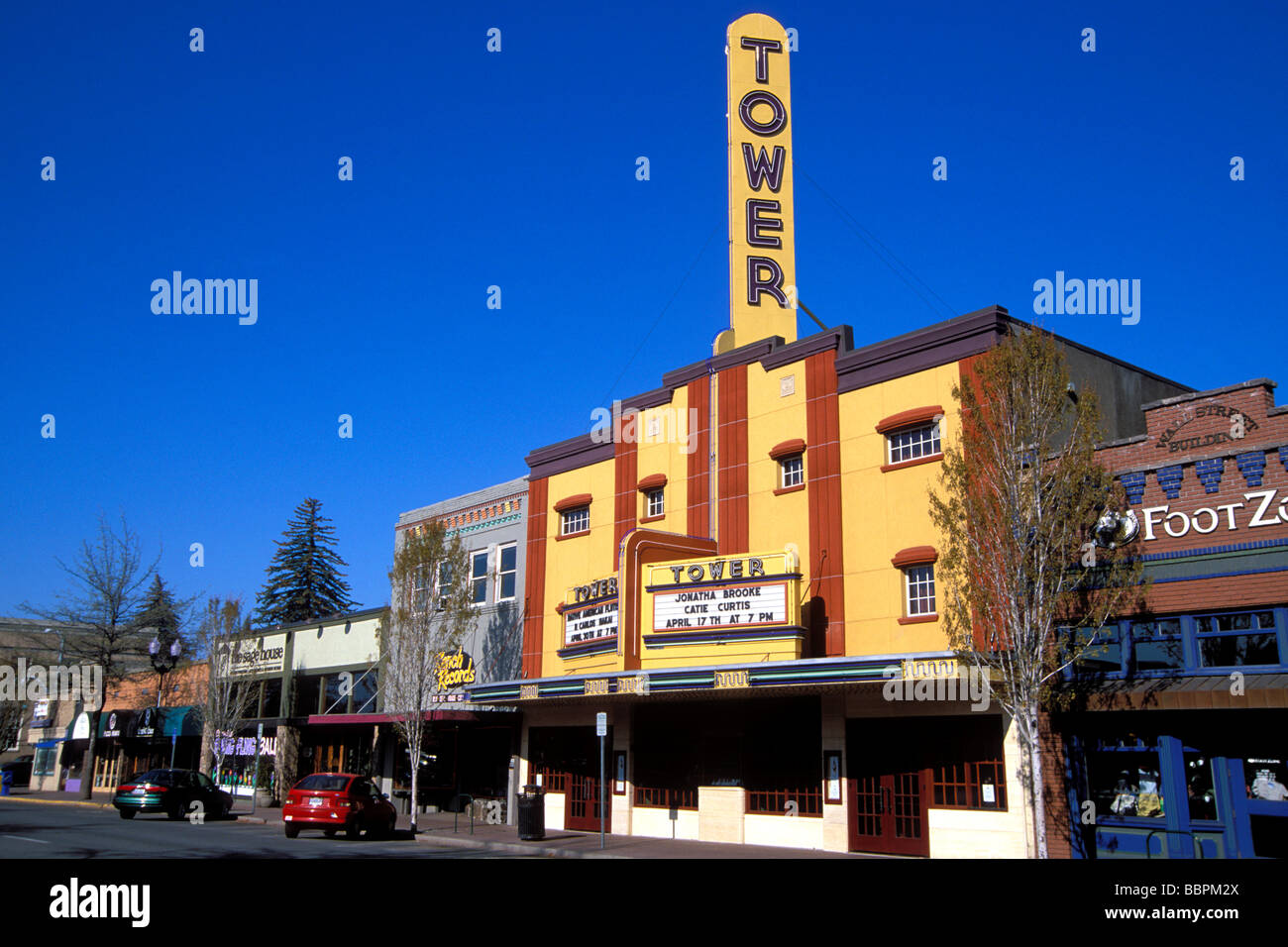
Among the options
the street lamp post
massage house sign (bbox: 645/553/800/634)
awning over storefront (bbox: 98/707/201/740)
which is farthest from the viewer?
awning over storefront (bbox: 98/707/201/740)

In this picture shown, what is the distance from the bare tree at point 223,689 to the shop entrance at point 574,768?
51.5 feet

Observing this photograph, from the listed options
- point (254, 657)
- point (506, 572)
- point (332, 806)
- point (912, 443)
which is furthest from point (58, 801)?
point (912, 443)

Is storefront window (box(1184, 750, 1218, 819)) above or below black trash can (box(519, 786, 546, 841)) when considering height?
above

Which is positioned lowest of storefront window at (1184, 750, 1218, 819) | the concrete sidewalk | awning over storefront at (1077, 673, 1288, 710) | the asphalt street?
the concrete sidewalk

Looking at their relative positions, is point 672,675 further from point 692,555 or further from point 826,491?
point 826,491

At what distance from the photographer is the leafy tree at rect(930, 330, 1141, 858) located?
17.8m

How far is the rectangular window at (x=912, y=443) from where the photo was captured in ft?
75.0

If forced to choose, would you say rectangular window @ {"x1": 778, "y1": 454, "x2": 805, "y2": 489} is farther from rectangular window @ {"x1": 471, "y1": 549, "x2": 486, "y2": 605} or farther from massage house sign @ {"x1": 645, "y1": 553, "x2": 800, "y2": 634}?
rectangular window @ {"x1": 471, "y1": 549, "x2": 486, "y2": 605}

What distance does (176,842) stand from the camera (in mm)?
21766

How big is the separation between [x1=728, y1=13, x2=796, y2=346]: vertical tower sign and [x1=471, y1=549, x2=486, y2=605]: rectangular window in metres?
12.7

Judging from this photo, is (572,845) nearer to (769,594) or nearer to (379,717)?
(769,594)

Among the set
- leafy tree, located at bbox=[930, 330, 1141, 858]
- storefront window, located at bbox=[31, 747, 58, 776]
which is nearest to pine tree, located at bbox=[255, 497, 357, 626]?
storefront window, located at bbox=[31, 747, 58, 776]

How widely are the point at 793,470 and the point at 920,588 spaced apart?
16.6 ft
